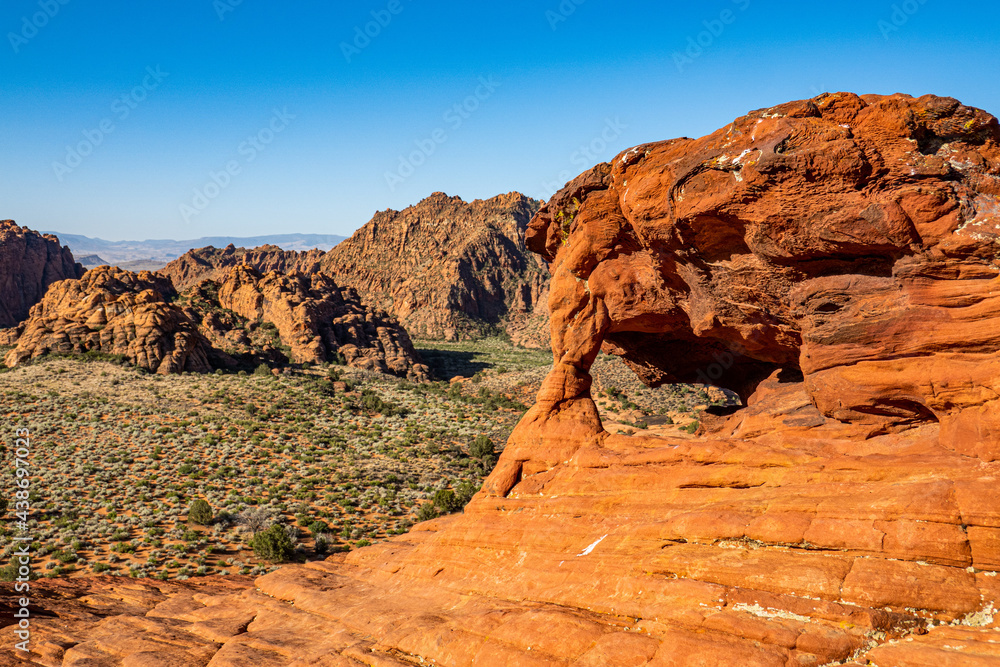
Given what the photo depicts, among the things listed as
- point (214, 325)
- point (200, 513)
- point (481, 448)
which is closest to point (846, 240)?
point (200, 513)

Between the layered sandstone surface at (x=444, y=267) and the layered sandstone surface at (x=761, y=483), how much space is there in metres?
116

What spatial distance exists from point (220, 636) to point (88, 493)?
24.7 metres

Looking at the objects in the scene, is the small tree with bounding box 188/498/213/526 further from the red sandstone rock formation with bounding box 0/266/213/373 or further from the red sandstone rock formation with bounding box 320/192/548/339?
the red sandstone rock formation with bounding box 320/192/548/339

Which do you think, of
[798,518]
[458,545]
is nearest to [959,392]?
[798,518]

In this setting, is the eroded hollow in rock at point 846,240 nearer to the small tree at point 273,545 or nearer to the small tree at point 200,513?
the small tree at point 273,545

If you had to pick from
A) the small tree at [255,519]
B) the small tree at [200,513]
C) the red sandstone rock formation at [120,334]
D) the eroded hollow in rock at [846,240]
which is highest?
the eroded hollow in rock at [846,240]

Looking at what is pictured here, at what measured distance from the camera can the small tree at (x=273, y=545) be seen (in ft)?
90.4

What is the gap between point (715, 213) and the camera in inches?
552

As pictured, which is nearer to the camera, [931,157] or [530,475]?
[931,157]

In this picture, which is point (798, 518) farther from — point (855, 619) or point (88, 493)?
point (88, 493)

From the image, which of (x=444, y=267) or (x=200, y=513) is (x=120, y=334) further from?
(x=444, y=267)

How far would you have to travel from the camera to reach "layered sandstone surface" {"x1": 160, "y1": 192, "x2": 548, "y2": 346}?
14625 cm

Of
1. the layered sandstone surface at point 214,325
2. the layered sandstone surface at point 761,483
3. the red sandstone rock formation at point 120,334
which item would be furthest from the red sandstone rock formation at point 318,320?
the layered sandstone surface at point 761,483

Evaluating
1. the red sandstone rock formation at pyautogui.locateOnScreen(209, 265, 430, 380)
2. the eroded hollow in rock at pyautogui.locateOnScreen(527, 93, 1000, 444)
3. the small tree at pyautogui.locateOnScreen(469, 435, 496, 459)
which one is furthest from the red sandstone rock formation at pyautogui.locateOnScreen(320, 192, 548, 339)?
the eroded hollow in rock at pyautogui.locateOnScreen(527, 93, 1000, 444)
